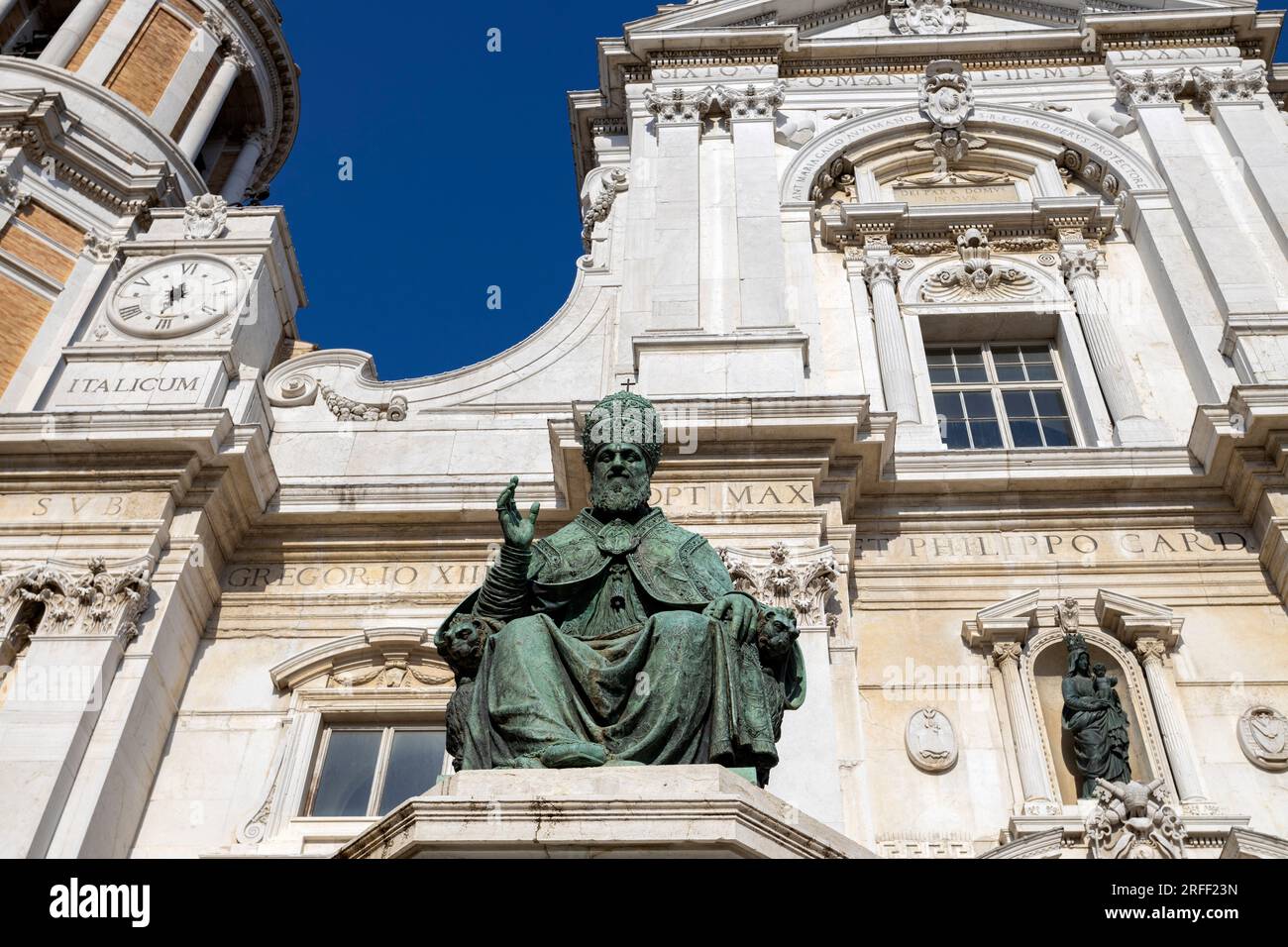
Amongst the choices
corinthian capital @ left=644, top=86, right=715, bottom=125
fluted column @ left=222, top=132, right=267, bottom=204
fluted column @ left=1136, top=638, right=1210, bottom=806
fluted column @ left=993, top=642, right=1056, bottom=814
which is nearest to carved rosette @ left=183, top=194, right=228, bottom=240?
corinthian capital @ left=644, top=86, right=715, bottom=125

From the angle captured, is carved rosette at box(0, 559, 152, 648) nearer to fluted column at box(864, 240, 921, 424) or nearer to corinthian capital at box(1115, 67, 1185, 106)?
fluted column at box(864, 240, 921, 424)

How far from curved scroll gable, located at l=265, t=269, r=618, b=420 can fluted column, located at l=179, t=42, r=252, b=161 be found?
25.7 feet

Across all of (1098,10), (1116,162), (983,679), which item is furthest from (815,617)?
(1098,10)

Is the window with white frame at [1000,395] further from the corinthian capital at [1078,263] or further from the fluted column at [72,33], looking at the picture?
the fluted column at [72,33]

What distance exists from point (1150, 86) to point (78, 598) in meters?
13.0

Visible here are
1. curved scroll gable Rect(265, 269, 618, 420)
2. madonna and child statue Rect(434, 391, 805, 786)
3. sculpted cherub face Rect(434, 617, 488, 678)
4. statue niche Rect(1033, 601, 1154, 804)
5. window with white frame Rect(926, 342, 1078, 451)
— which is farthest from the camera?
curved scroll gable Rect(265, 269, 618, 420)

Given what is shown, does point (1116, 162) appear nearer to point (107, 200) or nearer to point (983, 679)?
point (983, 679)

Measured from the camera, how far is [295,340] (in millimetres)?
15883

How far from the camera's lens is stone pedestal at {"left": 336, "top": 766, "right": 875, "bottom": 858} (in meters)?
4.71

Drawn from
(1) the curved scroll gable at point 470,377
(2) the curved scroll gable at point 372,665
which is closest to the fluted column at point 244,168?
(1) the curved scroll gable at point 470,377

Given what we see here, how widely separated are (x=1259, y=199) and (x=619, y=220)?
688 cm

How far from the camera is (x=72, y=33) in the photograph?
19.9 meters

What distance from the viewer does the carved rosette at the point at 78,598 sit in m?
10.1

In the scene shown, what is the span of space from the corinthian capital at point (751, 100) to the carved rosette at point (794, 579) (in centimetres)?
735
